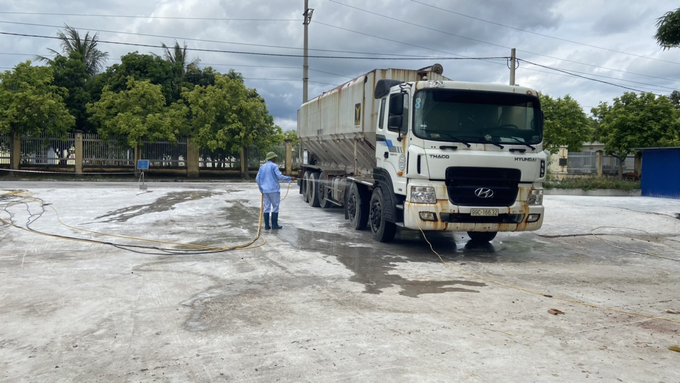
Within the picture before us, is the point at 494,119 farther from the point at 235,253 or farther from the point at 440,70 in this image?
the point at 235,253

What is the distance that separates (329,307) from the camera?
5.62 metres

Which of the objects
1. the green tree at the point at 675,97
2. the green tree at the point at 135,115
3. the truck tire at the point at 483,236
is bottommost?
the truck tire at the point at 483,236

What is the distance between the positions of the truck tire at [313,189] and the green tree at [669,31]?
926 centimetres

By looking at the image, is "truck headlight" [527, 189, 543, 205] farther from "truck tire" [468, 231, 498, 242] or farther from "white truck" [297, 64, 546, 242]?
"truck tire" [468, 231, 498, 242]

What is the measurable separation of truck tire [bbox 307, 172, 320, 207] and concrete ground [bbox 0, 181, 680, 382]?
478 cm

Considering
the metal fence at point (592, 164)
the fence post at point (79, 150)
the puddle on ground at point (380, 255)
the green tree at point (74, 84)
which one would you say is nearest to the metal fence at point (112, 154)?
the fence post at point (79, 150)

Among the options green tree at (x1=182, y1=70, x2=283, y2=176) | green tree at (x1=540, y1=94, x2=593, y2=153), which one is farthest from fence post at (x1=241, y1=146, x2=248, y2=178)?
green tree at (x1=540, y1=94, x2=593, y2=153)

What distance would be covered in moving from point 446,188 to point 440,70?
11.0 ft

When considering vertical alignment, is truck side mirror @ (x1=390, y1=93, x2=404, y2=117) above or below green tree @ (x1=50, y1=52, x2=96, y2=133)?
below

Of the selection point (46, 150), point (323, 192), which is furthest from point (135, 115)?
point (323, 192)

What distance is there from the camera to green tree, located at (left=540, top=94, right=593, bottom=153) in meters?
39.1

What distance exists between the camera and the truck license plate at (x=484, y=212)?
8430mm

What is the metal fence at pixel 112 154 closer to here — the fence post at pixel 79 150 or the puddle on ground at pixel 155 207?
the fence post at pixel 79 150

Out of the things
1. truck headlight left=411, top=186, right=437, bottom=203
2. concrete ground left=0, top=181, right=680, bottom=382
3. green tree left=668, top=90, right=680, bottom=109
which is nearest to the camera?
concrete ground left=0, top=181, right=680, bottom=382
